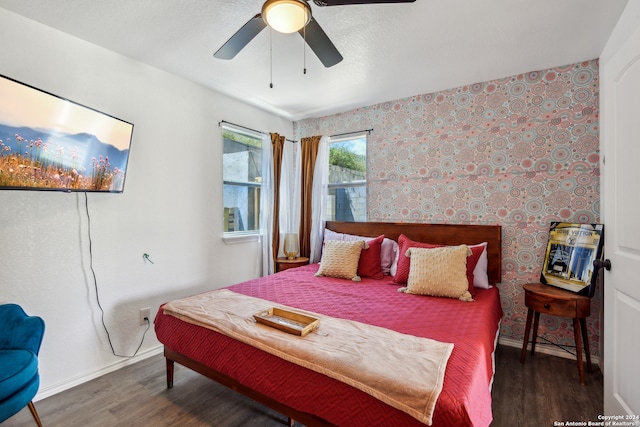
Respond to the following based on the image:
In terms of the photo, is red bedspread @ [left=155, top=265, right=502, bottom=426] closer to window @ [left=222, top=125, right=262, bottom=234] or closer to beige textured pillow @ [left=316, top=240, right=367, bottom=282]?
beige textured pillow @ [left=316, top=240, right=367, bottom=282]

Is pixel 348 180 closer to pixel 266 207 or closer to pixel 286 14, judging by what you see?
pixel 266 207

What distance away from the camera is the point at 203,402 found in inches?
77.2

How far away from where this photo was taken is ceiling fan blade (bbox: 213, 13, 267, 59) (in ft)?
5.37

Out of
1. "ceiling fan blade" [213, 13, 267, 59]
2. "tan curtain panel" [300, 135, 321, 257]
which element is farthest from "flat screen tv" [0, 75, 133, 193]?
"tan curtain panel" [300, 135, 321, 257]

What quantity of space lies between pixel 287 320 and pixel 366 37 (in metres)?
2.03

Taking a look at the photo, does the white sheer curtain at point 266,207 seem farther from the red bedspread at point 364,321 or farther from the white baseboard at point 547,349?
the white baseboard at point 547,349

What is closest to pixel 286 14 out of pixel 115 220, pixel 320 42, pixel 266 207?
pixel 320 42

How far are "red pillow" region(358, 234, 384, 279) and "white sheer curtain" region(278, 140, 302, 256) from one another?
122cm

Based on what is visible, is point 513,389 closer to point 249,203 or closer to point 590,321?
point 590,321

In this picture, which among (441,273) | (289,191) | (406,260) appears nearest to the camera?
(441,273)

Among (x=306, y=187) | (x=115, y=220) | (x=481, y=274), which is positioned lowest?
(x=481, y=274)

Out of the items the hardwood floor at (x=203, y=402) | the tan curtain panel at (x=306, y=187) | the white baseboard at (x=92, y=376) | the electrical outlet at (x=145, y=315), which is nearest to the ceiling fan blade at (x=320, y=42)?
the tan curtain panel at (x=306, y=187)

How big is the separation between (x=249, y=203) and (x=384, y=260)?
5.83 ft

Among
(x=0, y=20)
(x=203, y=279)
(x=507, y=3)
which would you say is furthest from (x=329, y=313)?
(x=0, y=20)
